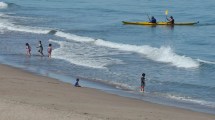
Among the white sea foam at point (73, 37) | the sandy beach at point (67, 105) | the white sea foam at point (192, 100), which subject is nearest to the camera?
the sandy beach at point (67, 105)

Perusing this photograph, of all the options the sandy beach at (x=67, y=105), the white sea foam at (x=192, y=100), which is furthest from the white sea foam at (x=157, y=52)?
the sandy beach at (x=67, y=105)

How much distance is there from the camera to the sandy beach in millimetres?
14617

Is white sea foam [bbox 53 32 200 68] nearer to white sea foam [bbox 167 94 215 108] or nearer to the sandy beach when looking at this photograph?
white sea foam [bbox 167 94 215 108]

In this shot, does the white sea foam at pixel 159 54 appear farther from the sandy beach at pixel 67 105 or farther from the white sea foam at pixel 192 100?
the sandy beach at pixel 67 105

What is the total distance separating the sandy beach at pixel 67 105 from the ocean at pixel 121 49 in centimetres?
162

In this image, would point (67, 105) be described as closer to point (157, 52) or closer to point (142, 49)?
point (157, 52)

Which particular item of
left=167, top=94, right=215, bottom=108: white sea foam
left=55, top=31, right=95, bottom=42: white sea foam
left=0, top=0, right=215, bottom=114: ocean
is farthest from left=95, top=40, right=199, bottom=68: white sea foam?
left=167, top=94, right=215, bottom=108: white sea foam

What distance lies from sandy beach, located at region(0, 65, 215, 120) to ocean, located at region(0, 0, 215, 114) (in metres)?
1.62

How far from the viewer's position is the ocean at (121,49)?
79.1 ft

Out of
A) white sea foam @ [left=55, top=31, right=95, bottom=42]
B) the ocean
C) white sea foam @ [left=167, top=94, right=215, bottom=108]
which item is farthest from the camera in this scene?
white sea foam @ [left=55, top=31, right=95, bottom=42]

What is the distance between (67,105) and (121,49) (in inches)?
802

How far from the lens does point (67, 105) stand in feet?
55.1

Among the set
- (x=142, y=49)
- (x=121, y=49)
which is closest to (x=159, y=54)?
(x=142, y=49)

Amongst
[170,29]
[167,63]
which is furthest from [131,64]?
[170,29]
